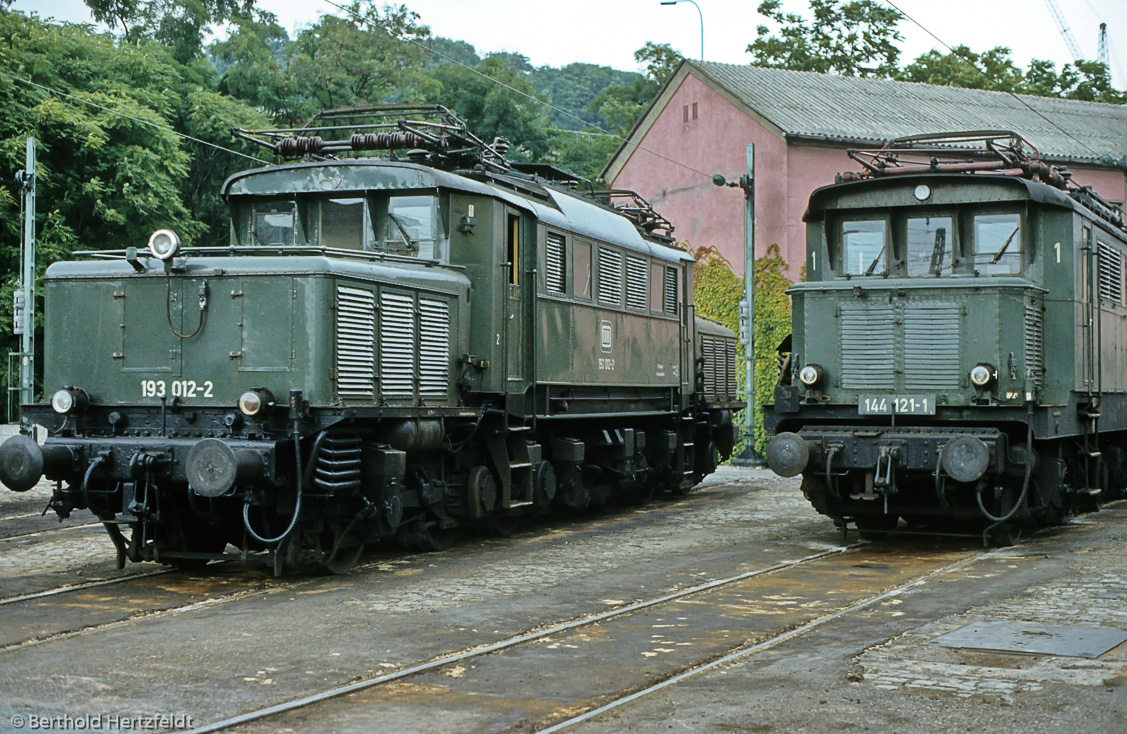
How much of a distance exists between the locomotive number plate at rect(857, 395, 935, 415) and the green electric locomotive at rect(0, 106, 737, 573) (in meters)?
3.44

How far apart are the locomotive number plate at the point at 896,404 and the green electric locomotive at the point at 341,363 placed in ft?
11.3

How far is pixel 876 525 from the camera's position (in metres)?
14.8

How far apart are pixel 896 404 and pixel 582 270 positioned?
422 cm

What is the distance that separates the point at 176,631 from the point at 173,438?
2440 mm

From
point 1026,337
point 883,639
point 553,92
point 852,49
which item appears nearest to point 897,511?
point 1026,337

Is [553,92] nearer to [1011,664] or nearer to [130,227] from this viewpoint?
[130,227]

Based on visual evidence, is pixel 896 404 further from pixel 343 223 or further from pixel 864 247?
pixel 343 223

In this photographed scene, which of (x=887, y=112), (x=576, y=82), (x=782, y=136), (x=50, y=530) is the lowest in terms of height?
(x=50, y=530)

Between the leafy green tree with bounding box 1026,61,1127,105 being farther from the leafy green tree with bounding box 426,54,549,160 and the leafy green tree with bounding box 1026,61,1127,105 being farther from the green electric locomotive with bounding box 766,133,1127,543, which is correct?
the green electric locomotive with bounding box 766,133,1127,543

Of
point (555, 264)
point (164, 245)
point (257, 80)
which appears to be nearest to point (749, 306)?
point (555, 264)

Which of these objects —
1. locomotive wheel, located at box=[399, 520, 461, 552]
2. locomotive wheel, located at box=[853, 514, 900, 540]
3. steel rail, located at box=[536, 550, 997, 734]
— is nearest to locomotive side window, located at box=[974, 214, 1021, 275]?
locomotive wheel, located at box=[853, 514, 900, 540]

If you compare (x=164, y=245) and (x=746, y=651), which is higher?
(x=164, y=245)

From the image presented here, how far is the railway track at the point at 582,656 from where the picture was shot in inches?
257

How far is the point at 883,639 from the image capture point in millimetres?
8406
